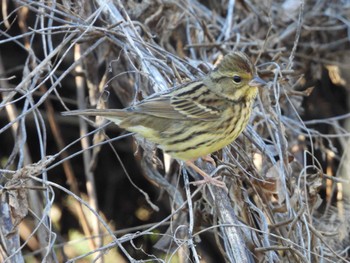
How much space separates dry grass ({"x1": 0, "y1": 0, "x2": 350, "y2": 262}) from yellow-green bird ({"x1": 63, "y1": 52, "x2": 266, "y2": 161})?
8 cm

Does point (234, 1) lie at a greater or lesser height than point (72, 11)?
lesser

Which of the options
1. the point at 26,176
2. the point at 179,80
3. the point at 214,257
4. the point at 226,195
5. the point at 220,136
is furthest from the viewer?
the point at 214,257

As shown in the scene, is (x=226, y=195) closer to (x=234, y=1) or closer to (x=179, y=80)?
(x=179, y=80)

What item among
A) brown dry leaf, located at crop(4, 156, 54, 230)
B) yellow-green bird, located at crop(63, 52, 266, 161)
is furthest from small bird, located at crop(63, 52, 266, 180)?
brown dry leaf, located at crop(4, 156, 54, 230)

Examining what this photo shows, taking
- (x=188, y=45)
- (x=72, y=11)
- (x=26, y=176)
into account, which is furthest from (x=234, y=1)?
(x=26, y=176)

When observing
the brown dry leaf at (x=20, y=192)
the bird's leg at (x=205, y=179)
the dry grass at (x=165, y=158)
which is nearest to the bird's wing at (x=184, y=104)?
the dry grass at (x=165, y=158)

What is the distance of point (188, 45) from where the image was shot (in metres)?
3.47

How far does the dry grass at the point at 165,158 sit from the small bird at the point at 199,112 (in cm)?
9

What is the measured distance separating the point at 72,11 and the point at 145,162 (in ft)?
2.52

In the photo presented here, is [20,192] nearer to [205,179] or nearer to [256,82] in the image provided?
[205,179]

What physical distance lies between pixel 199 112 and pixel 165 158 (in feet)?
1.65

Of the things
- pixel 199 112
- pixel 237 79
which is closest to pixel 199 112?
pixel 199 112

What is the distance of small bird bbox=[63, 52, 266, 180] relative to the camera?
2809 millimetres

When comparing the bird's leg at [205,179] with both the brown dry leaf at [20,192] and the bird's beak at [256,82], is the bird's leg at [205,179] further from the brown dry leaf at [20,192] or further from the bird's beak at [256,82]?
the brown dry leaf at [20,192]
